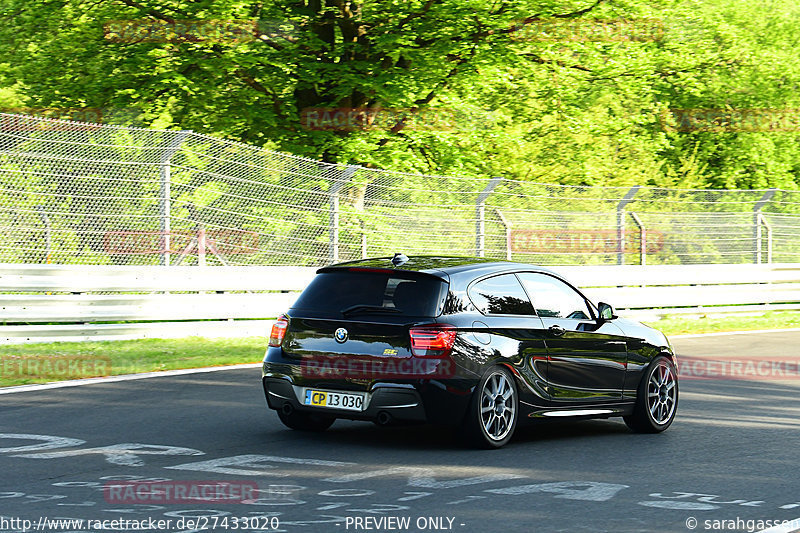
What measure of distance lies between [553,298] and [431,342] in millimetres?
1661

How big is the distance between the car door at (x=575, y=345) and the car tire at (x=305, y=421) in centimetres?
185

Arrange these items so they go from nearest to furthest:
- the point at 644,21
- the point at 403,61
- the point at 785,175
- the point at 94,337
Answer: the point at 94,337 < the point at 403,61 < the point at 644,21 < the point at 785,175

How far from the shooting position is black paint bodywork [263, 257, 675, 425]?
28.8 ft

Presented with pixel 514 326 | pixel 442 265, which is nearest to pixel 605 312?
pixel 514 326

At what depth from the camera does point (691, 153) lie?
4203 cm

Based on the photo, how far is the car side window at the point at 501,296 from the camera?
934 centimetres

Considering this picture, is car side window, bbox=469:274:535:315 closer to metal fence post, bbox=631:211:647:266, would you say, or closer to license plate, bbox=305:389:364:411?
license plate, bbox=305:389:364:411

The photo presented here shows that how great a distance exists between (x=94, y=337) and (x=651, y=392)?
7.93 metres

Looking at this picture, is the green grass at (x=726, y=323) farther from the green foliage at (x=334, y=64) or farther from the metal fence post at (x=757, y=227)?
the green foliage at (x=334, y=64)

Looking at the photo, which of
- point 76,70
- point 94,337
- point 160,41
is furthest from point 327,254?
point 76,70

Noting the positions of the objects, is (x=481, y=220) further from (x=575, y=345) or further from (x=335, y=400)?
(x=335, y=400)

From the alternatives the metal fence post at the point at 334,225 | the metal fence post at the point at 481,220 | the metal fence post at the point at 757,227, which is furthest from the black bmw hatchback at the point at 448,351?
the metal fence post at the point at 757,227

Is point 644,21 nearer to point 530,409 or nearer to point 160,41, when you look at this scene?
point 160,41

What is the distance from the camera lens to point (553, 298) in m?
10.0
